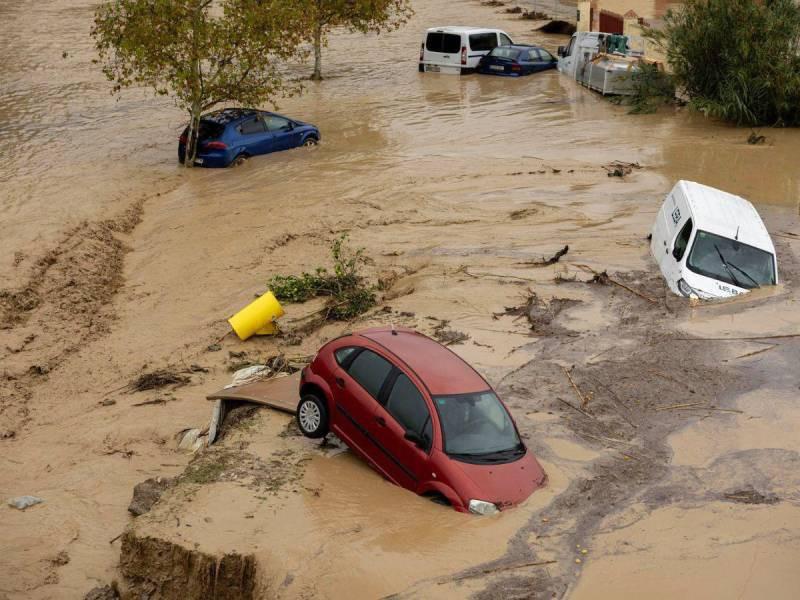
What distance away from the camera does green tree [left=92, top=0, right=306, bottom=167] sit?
22.4 metres

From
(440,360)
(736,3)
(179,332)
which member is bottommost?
(179,332)

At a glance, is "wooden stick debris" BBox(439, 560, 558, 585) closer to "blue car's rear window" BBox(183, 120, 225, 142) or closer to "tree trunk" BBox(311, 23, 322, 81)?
"blue car's rear window" BBox(183, 120, 225, 142)

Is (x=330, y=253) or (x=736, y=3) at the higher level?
(x=736, y=3)

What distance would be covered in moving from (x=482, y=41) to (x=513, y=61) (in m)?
1.46

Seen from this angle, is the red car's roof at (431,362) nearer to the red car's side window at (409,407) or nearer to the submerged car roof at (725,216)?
the red car's side window at (409,407)

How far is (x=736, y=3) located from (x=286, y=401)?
1955 cm

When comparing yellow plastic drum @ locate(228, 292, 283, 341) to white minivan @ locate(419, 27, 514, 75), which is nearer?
yellow plastic drum @ locate(228, 292, 283, 341)

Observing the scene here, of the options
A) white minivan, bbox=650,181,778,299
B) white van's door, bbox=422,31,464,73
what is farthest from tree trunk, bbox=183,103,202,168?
white van's door, bbox=422,31,464,73

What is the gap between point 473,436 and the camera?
9578 mm

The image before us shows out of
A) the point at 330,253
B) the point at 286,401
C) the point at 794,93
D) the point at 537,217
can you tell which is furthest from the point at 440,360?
the point at 794,93

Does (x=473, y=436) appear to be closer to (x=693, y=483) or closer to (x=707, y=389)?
(x=693, y=483)

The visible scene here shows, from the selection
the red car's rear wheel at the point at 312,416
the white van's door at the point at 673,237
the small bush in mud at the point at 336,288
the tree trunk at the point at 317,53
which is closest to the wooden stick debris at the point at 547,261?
the white van's door at the point at 673,237

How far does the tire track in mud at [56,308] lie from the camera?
13.6 m

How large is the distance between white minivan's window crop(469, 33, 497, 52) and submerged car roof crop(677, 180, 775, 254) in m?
19.0
